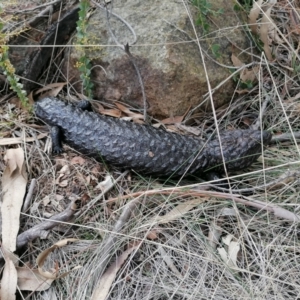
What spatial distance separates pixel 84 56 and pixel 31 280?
1.48 m

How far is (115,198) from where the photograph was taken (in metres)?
2.93

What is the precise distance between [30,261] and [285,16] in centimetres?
256

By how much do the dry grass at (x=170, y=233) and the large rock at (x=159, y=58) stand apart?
0.57 meters

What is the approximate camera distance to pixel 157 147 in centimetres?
308

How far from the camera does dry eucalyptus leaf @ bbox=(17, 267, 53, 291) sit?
2.63 metres

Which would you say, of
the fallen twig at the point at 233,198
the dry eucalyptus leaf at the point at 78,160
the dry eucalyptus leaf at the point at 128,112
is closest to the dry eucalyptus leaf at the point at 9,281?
the fallen twig at the point at 233,198

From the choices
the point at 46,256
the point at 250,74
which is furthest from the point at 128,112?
the point at 46,256

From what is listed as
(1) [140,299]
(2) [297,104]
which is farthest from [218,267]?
(2) [297,104]

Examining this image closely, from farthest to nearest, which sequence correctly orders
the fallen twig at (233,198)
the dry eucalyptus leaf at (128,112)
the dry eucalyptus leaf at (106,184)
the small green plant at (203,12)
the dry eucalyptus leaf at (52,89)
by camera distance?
the dry eucalyptus leaf at (52,89), the dry eucalyptus leaf at (128,112), the small green plant at (203,12), the dry eucalyptus leaf at (106,184), the fallen twig at (233,198)

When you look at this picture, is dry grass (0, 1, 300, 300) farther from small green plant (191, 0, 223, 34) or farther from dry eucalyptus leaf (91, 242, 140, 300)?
small green plant (191, 0, 223, 34)

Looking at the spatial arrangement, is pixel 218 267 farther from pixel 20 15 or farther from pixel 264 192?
pixel 20 15

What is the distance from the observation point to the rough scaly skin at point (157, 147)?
306 cm

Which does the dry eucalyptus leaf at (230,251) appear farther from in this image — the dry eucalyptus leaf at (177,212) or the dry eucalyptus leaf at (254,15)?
the dry eucalyptus leaf at (254,15)

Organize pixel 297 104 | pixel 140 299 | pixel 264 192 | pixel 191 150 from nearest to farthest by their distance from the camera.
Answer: pixel 140 299 < pixel 264 192 < pixel 191 150 < pixel 297 104
